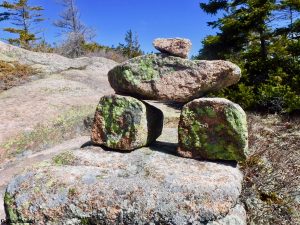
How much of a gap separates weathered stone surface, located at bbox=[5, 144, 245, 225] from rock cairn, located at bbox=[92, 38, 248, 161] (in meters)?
0.41

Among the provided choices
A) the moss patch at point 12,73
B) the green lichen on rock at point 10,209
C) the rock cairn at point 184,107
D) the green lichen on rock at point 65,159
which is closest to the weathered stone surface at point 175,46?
the rock cairn at point 184,107

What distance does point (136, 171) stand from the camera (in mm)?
4965

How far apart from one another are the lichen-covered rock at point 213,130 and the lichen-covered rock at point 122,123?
62cm

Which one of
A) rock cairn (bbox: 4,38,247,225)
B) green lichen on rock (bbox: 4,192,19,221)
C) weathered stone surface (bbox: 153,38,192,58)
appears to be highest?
weathered stone surface (bbox: 153,38,192,58)

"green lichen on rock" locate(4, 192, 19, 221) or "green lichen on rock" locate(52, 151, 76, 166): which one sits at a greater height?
"green lichen on rock" locate(52, 151, 76, 166)

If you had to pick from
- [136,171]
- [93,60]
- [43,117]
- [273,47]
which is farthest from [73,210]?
[93,60]

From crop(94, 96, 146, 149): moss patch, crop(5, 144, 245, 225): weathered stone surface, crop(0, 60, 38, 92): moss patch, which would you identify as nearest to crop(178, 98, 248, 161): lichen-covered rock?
crop(5, 144, 245, 225): weathered stone surface

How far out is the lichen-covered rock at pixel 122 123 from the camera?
17.7ft

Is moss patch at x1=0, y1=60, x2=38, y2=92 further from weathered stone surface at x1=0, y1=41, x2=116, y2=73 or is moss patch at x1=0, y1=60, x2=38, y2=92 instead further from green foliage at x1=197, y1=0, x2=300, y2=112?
green foliage at x1=197, y1=0, x2=300, y2=112

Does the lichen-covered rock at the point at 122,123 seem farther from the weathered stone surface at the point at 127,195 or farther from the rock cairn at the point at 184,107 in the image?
the weathered stone surface at the point at 127,195

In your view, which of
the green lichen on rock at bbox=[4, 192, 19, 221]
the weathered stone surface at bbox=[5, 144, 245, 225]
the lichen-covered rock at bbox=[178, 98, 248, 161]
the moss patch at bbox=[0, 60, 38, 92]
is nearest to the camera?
the weathered stone surface at bbox=[5, 144, 245, 225]

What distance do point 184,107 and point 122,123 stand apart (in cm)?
102

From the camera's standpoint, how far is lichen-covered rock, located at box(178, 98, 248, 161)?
4.96 meters

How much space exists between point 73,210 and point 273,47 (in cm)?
1056
